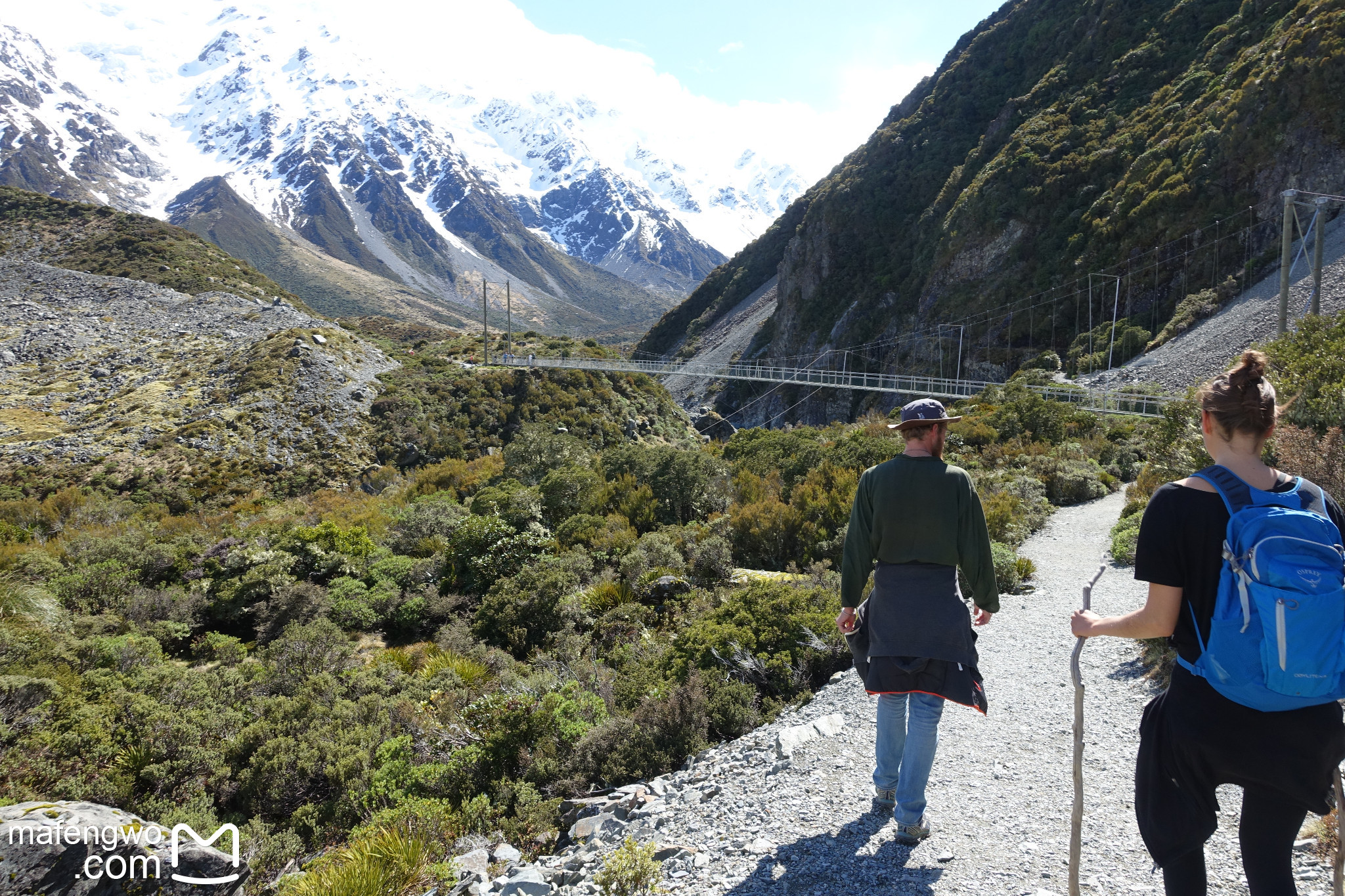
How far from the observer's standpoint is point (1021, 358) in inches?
1523

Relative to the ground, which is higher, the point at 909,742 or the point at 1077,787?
the point at 1077,787

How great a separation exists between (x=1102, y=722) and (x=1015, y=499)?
20.8 ft

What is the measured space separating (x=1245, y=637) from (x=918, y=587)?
1.27 m

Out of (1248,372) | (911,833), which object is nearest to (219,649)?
(911,833)

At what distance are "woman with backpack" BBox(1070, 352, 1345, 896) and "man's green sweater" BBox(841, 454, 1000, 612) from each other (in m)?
0.92

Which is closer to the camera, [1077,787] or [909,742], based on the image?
[1077,787]

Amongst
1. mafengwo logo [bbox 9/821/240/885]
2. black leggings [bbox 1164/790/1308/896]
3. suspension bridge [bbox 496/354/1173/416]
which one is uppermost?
suspension bridge [bbox 496/354/1173/416]

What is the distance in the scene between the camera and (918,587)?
2.85 m

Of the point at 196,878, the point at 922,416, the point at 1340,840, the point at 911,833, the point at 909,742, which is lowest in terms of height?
the point at 196,878

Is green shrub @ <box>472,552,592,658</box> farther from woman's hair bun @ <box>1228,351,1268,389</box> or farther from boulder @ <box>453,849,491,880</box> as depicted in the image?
woman's hair bun @ <box>1228,351,1268,389</box>

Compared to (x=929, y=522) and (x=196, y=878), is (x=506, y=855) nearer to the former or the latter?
(x=196, y=878)

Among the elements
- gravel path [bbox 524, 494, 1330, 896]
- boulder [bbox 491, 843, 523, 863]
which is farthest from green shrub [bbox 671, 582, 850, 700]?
boulder [bbox 491, 843, 523, 863]

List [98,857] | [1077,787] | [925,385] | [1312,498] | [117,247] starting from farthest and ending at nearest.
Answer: [117,247] < [925,385] < [98,857] < [1077,787] < [1312,498]

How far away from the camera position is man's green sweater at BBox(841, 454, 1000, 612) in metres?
2.80
